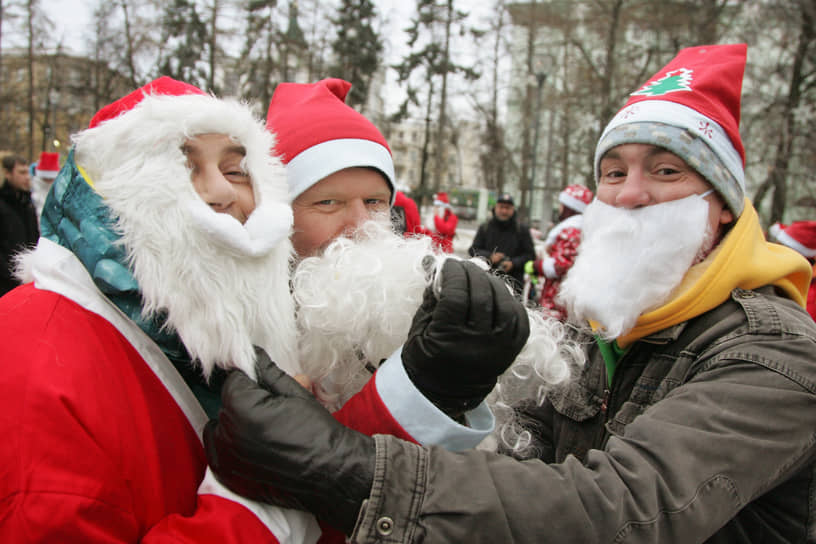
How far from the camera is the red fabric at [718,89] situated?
164 centimetres

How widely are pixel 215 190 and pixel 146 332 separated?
0.36m

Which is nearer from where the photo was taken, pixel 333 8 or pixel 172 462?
pixel 172 462

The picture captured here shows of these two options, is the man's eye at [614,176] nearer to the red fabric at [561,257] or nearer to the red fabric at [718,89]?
the red fabric at [718,89]

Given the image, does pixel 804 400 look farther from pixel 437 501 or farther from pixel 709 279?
pixel 437 501

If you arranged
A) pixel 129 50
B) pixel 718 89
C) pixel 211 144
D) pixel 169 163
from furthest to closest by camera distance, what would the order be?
pixel 129 50 < pixel 718 89 < pixel 211 144 < pixel 169 163

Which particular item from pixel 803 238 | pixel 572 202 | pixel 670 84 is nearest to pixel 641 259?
pixel 670 84

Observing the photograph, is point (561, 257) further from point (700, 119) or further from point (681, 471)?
point (681, 471)

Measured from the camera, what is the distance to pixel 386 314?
1382 mm

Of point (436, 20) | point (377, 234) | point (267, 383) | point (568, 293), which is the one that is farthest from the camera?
point (436, 20)

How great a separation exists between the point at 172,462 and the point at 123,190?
0.61 metres

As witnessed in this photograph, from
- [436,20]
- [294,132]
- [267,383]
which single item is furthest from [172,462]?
[436,20]

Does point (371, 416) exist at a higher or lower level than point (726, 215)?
lower

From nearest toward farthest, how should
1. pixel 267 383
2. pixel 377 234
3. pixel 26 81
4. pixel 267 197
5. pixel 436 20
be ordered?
pixel 267 383
pixel 267 197
pixel 377 234
pixel 436 20
pixel 26 81

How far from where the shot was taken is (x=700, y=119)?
1.61m
